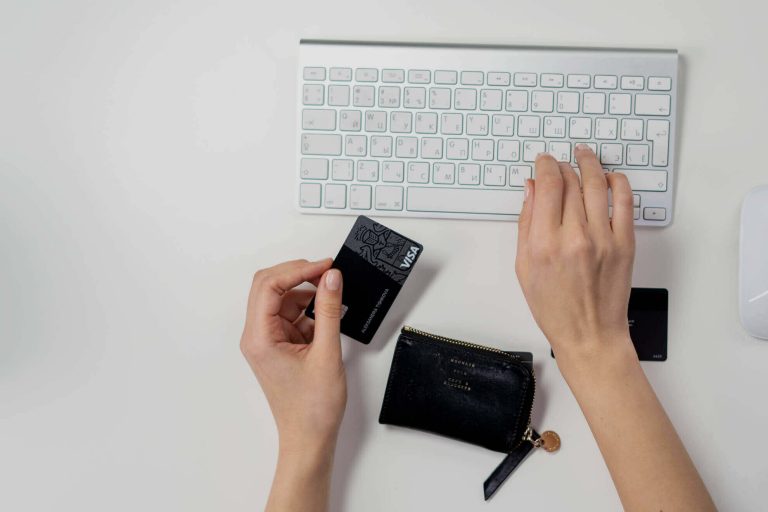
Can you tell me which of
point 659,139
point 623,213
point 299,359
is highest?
point 659,139

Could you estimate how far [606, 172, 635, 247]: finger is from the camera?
76 cm

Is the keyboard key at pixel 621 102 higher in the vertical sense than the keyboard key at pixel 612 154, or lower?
higher

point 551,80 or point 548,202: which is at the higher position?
point 551,80

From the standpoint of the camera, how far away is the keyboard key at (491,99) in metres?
0.83

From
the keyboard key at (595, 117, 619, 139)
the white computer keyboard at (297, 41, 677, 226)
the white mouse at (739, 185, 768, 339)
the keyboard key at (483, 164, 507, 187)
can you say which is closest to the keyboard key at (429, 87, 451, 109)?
the white computer keyboard at (297, 41, 677, 226)

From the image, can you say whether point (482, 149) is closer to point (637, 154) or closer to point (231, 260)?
point (637, 154)

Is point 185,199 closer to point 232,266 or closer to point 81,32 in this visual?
point 232,266

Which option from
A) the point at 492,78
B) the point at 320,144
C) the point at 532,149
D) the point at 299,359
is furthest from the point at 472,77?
the point at 299,359

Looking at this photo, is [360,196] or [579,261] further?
[360,196]

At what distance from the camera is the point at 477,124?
833 millimetres

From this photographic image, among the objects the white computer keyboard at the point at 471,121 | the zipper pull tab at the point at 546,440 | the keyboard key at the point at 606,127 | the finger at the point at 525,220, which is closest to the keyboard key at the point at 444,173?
the white computer keyboard at the point at 471,121

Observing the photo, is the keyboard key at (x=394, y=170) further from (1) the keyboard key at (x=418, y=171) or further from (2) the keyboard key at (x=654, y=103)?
(2) the keyboard key at (x=654, y=103)

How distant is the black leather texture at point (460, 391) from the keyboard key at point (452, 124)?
0.94 ft

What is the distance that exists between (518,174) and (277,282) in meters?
0.36
